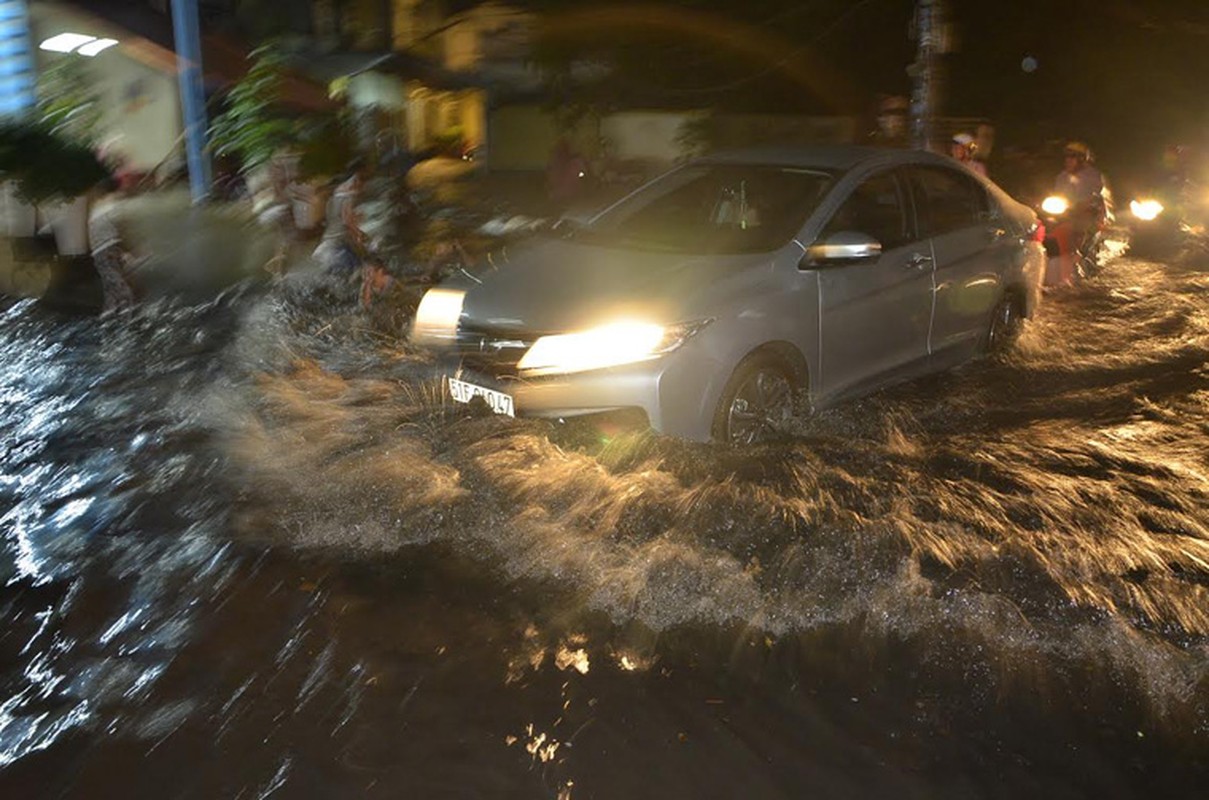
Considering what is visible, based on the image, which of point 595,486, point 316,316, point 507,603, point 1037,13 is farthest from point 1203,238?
point 507,603

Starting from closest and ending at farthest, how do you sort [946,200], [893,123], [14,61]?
[946,200] < [893,123] < [14,61]

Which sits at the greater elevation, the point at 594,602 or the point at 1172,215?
the point at 594,602

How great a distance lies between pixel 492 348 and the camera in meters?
5.84

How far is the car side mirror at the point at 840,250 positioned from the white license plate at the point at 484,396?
1.62 m

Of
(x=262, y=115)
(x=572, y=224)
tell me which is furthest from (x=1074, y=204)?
(x=262, y=115)

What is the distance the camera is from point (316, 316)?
9.68 meters

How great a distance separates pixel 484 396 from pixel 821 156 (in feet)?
8.22

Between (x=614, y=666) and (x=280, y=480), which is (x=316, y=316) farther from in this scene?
(x=614, y=666)

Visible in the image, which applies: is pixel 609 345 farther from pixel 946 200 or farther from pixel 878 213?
pixel 946 200

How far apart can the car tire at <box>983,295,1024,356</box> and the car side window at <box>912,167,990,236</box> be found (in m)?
0.67

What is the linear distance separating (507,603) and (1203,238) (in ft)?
43.9

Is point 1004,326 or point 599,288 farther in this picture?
point 1004,326

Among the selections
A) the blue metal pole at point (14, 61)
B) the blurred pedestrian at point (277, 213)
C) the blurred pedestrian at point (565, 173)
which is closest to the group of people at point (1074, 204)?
the blurred pedestrian at point (565, 173)

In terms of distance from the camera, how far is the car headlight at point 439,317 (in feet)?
20.1
